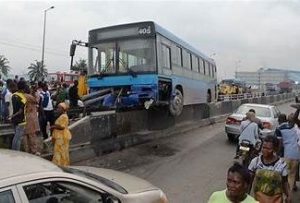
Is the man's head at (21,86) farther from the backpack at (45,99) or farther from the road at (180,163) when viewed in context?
the backpack at (45,99)

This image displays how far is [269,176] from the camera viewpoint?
220 inches

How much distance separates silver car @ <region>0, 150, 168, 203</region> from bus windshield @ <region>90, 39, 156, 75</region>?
32.4 feet

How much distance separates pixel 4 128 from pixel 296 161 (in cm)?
734

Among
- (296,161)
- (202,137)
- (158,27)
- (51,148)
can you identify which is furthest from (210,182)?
(202,137)

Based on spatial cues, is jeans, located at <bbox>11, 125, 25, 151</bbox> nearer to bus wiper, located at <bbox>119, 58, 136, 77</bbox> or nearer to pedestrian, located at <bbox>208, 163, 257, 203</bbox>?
bus wiper, located at <bbox>119, 58, 136, 77</bbox>

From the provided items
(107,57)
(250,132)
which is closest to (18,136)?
(250,132)

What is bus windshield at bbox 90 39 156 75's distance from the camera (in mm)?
14867

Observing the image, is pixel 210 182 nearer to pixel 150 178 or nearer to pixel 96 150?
pixel 150 178

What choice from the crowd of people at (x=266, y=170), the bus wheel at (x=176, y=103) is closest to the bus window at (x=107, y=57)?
the bus wheel at (x=176, y=103)

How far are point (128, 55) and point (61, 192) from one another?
36.1 ft

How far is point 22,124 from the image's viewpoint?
10.0 meters

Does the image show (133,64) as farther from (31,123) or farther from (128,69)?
(31,123)

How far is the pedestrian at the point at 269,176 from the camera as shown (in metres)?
5.52

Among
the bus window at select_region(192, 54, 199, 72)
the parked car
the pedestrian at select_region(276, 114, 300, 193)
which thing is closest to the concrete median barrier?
the bus window at select_region(192, 54, 199, 72)
